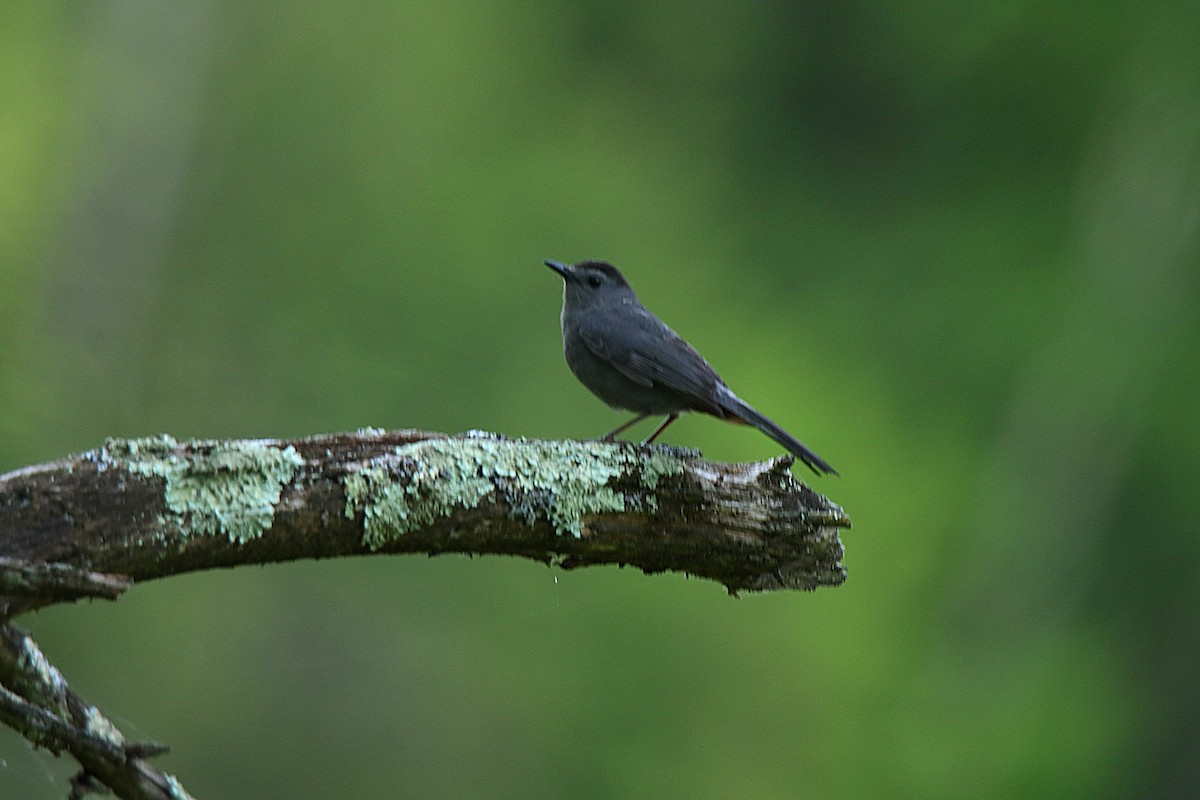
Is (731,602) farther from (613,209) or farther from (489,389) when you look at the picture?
(613,209)

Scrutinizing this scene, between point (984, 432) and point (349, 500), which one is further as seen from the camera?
→ point (984, 432)

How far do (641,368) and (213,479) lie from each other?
1.92m

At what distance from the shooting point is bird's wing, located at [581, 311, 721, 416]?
4234 millimetres

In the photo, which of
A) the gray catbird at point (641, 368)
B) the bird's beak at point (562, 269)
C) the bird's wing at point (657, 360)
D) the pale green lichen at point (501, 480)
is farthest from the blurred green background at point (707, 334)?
the pale green lichen at point (501, 480)

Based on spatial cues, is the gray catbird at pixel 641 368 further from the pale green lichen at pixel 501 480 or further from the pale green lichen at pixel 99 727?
the pale green lichen at pixel 99 727

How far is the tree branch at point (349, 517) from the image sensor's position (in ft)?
8.29

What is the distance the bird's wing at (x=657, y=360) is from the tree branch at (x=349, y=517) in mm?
879

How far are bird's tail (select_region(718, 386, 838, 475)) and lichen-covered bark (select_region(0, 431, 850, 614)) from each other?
19.7 inches

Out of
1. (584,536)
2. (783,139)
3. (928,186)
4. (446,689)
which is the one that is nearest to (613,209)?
(783,139)

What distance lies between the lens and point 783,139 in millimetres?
10969

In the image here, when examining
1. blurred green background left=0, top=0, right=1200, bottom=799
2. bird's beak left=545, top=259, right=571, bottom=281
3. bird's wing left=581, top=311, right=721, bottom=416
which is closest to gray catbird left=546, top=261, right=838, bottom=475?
bird's wing left=581, top=311, right=721, bottom=416

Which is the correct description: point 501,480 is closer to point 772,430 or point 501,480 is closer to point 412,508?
point 412,508

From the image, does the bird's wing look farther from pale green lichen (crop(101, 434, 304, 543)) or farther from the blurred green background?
the blurred green background

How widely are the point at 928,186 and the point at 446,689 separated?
5900mm
